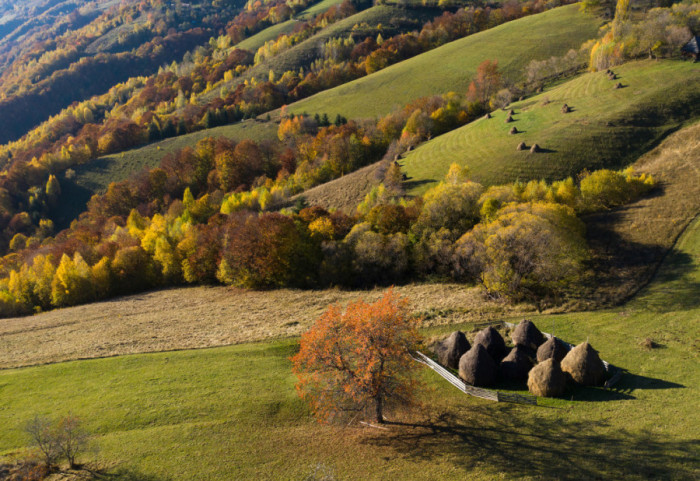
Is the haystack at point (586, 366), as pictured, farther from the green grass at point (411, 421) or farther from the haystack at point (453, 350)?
the haystack at point (453, 350)

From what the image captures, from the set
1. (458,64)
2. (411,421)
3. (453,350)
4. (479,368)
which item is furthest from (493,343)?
(458,64)

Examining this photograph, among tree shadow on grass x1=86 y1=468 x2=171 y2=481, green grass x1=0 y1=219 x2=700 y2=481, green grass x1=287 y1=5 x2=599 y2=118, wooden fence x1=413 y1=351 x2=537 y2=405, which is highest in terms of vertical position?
green grass x1=287 y1=5 x2=599 y2=118

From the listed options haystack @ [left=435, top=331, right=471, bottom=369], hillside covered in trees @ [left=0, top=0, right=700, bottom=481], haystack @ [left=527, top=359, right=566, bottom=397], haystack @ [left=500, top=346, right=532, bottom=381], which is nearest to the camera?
hillside covered in trees @ [left=0, top=0, right=700, bottom=481]

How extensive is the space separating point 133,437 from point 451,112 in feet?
345

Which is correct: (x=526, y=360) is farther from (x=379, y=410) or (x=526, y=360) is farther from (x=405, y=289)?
(x=405, y=289)

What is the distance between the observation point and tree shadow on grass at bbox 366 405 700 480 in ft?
72.2

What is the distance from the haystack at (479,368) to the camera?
32.6m

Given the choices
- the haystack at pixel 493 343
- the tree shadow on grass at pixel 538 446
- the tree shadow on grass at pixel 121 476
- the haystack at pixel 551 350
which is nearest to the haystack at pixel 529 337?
the haystack at pixel 493 343

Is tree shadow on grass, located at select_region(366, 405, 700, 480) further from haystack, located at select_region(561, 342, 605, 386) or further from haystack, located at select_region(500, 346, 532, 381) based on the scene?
haystack, located at select_region(561, 342, 605, 386)

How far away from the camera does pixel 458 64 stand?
141875mm

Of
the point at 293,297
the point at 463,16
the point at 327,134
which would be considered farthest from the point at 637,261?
the point at 463,16

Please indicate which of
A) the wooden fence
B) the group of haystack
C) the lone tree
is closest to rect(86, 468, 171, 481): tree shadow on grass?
the lone tree

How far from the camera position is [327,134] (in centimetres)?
12262

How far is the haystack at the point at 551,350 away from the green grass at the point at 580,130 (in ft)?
146
